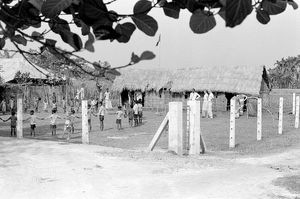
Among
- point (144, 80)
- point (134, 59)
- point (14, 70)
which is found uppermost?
point (14, 70)

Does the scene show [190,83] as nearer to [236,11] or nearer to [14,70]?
[14,70]

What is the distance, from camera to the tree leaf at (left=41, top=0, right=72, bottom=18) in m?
Answer: 1.33

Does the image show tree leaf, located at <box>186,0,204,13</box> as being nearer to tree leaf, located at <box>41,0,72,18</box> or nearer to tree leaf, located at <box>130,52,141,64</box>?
tree leaf, located at <box>130,52,141,64</box>

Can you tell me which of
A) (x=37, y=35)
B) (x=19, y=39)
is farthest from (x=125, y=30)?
(x=19, y=39)

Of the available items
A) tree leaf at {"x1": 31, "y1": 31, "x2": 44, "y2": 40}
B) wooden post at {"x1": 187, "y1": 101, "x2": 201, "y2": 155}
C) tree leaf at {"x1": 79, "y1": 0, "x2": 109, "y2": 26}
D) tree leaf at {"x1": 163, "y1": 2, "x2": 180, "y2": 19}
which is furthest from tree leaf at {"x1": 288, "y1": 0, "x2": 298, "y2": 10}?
wooden post at {"x1": 187, "y1": 101, "x2": 201, "y2": 155}

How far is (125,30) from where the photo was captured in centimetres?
160

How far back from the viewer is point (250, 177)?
7781 millimetres

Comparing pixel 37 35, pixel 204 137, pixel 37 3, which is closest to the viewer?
pixel 37 3

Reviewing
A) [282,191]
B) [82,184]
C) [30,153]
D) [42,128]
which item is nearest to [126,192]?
[82,184]

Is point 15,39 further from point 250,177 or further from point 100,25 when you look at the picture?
point 250,177

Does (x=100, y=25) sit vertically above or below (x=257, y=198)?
above

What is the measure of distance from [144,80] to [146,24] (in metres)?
32.0

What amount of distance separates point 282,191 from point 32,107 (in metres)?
26.0

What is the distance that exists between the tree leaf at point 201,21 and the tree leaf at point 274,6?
0.55ft
